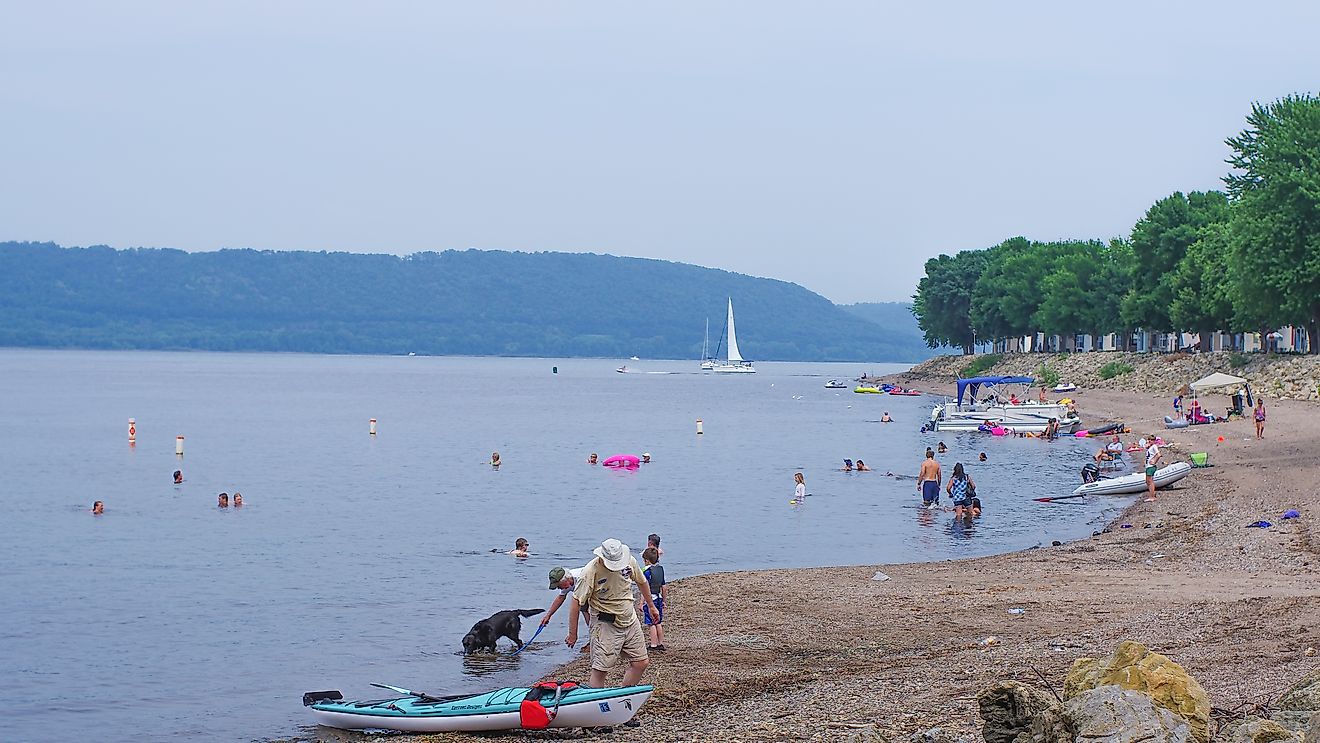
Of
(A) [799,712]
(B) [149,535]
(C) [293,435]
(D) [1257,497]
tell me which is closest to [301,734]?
(A) [799,712]

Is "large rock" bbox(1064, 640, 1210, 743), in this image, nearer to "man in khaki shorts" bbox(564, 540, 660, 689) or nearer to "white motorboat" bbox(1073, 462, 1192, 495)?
"man in khaki shorts" bbox(564, 540, 660, 689)

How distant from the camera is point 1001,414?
74.6 meters

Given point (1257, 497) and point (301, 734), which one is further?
point (1257, 497)

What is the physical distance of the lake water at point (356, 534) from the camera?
1925 cm

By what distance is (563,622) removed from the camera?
22.4 meters

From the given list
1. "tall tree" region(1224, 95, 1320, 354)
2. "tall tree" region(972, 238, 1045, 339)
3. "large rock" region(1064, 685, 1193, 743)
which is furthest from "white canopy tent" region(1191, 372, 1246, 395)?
"tall tree" region(972, 238, 1045, 339)

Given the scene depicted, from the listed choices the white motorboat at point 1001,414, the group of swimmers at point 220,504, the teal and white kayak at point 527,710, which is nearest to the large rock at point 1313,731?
the teal and white kayak at point 527,710

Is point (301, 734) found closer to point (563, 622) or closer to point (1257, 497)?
point (563, 622)

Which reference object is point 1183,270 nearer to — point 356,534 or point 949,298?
point 949,298

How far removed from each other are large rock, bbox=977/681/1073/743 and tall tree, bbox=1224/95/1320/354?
59140mm

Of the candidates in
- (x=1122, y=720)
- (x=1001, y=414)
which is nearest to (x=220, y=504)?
(x=1122, y=720)

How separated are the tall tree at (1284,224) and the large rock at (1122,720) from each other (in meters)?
59.4

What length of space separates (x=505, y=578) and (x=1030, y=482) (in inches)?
993

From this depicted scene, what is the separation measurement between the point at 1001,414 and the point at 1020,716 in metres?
66.6
